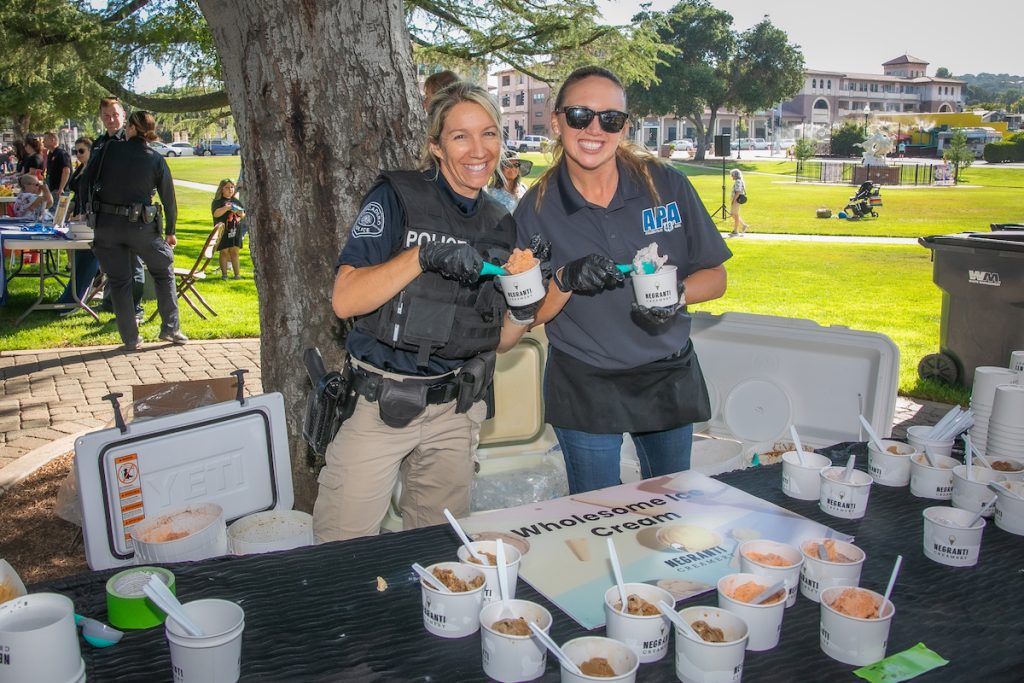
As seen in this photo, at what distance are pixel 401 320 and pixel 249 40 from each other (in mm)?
2031

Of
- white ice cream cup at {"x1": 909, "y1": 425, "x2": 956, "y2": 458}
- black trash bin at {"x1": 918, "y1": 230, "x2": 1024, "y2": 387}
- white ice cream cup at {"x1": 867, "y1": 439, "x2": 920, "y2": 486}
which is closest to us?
white ice cream cup at {"x1": 867, "y1": 439, "x2": 920, "y2": 486}

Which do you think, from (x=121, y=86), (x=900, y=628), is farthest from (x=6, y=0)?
(x=900, y=628)

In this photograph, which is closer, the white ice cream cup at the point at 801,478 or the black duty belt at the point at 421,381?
the white ice cream cup at the point at 801,478

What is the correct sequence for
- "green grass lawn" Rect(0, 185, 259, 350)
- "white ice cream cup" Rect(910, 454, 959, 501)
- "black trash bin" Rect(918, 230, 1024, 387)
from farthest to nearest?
"green grass lawn" Rect(0, 185, 259, 350)
"black trash bin" Rect(918, 230, 1024, 387)
"white ice cream cup" Rect(910, 454, 959, 501)

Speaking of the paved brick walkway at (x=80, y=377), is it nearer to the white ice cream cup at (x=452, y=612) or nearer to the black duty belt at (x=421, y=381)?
the black duty belt at (x=421, y=381)

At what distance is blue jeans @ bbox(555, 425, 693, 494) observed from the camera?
3.10m

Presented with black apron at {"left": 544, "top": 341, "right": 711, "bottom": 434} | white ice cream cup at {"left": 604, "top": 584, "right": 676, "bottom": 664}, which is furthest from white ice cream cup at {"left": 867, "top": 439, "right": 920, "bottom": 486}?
white ice cream cup at {"left": 604, "top": 584, "right": 676, "bottom": 664}

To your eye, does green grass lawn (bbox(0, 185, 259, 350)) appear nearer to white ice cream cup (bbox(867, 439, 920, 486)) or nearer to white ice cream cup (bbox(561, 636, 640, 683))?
white ice cream cup (bbox(867, 439, 920, 486))

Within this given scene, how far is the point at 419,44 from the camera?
37.1ft

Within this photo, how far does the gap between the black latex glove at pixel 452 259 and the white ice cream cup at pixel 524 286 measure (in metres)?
0.10

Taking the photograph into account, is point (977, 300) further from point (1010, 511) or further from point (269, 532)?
point (269, 532)

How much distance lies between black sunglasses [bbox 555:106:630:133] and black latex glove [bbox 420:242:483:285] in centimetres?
67

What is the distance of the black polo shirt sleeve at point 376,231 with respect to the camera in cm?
268

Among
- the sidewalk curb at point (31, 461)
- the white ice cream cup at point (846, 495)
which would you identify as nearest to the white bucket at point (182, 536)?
the white ice cream cup at point (846, 495)
